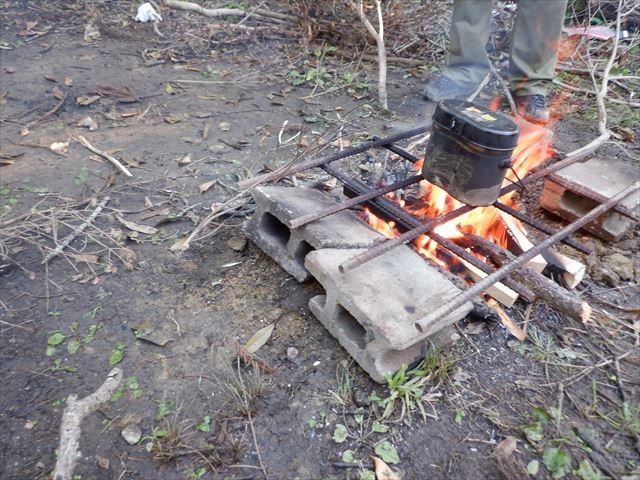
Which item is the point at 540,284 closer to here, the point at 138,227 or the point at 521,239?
the point at 521,239

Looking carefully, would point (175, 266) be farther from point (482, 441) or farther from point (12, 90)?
point (12, 90)

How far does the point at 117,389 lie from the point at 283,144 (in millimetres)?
2411

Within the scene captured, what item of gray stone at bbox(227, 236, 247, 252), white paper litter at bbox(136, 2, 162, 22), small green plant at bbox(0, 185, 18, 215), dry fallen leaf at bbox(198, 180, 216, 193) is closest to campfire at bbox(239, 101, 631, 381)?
gray stone at bbox(227, 236, 247, 252)

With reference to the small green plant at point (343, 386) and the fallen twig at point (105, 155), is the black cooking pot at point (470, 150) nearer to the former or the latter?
the small green plant at point (343, 386)

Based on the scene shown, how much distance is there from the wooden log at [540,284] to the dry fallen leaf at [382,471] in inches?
39.8

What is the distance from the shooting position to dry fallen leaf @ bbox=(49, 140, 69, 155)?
3.57 metres

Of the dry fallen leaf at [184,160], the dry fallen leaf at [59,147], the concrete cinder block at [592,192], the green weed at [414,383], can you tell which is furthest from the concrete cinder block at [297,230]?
the dry fallen leaf at [59,147]

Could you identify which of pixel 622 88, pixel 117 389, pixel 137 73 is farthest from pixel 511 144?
pixel 137 73

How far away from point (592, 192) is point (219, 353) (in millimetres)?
2286

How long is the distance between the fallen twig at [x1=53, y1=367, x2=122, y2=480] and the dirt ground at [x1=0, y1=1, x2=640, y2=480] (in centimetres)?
3

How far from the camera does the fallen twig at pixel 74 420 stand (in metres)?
1.71

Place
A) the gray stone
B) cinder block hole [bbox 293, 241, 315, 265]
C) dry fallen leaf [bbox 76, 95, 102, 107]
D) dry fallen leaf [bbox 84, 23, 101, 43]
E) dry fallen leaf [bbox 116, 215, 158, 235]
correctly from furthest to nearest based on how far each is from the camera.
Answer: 1. dry fallen leaf [bbox 84, 23, 101, 43]
2. dry fallen leaf [bbox 76, 95, 102, 107]
3. dry fallen leaf [bbox 116, 215, 158, 235]
4. the gray stone
5. cinder block hole [bbox 293, 241, 315, 265]

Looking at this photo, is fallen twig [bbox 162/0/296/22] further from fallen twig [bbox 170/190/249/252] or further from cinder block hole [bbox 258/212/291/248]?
cinder block hole [bbox 258/212/291/248]

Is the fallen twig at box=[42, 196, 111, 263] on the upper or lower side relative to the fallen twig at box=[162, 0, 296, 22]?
lower
